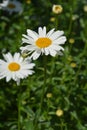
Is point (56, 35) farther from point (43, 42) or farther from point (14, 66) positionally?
point (14, 66)

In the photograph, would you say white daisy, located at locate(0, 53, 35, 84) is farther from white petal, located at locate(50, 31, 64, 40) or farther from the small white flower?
the small white flower

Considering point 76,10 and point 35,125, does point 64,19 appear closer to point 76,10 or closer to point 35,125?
point 76,10

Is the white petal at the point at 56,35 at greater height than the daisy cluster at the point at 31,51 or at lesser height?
greater

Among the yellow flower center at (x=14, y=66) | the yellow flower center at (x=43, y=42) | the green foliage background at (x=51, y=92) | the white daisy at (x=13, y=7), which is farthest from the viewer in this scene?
the white daisy at (x=13, y=7)

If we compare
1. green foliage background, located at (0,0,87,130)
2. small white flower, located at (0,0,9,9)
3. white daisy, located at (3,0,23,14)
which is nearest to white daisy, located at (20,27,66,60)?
green foliage background, located at (0,0,87,130)

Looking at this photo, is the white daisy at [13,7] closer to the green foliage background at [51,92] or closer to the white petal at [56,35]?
the green foliage background at [51,92]

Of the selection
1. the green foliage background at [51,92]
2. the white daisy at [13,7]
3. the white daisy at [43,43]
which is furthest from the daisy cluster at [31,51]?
the white daisy at [13,7]

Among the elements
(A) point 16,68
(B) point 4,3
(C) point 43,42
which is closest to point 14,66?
(A) point 16,68
